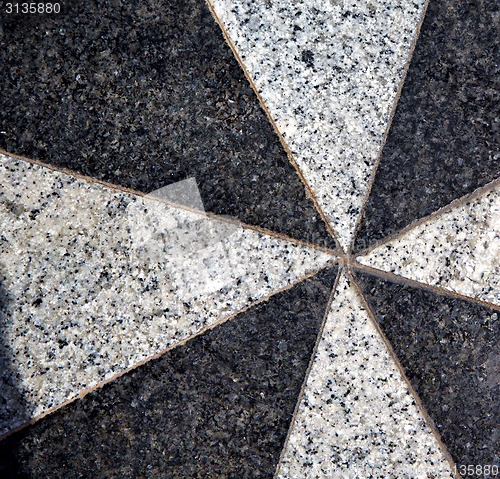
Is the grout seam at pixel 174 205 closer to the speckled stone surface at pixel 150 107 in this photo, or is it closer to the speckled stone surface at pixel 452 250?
the speckled stone surface at pixel 150 107

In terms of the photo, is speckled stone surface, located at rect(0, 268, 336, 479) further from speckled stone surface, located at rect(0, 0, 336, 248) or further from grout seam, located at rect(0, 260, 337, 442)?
speckled stone surface, located at rect(0, 0, 336, 248)

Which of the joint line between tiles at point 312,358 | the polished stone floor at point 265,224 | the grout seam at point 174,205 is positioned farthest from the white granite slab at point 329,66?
the joint line between tiles at point 312,358

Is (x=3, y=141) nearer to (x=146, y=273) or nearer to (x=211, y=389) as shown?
(x=146, y=273)

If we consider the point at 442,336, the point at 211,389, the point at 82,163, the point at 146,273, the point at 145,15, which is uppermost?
the point at 145,15

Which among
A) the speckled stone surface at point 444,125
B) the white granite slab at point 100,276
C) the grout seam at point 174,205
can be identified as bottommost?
the white granite slab at point 100,276

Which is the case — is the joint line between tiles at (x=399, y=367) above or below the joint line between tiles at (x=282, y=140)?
below

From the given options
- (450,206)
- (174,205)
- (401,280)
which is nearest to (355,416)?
(401,280)

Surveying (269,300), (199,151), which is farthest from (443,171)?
(199,151)

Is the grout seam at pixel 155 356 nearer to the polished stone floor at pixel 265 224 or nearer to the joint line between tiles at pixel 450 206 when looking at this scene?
the polished stone floor at pixel 265 224
